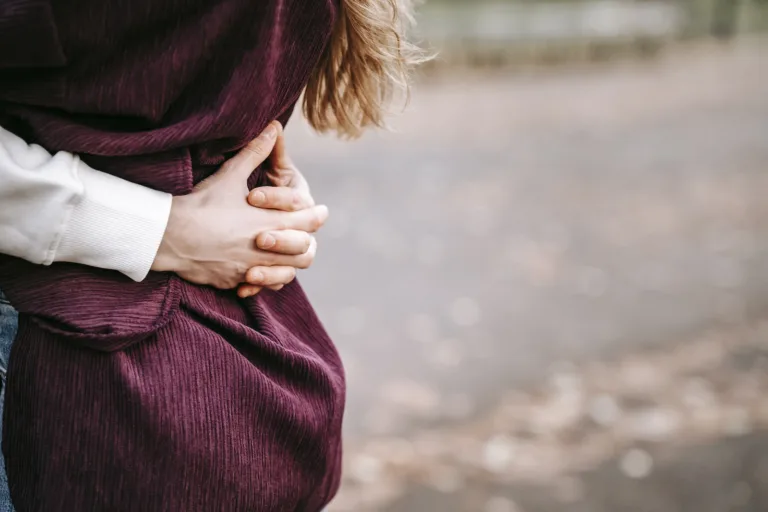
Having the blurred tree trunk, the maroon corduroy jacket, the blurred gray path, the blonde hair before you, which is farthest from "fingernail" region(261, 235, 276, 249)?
the blurred tree trunk

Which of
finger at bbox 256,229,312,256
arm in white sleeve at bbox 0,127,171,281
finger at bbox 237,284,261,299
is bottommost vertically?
finger at bbox 237,284,261,299

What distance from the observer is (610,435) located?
11.3 feet

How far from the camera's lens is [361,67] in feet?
4.69

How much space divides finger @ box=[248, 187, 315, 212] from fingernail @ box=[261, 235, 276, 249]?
0.06 m

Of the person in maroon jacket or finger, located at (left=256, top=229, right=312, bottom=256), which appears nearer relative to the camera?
the person in maroon jacket

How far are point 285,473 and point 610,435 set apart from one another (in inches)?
99.5

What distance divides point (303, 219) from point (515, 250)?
453cm

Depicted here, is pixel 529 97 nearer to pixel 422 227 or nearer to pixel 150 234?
pixel 422 227

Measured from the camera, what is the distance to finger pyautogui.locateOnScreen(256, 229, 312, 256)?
1.27 metres

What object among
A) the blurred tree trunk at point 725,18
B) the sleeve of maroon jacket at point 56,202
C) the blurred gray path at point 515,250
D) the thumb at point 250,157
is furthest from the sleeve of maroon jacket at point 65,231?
the blurred tree trunk at point 725,18

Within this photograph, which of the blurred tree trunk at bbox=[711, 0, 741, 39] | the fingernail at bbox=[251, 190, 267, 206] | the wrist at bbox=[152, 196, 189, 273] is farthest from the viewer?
the blurred tree trunk at bbox=[711, 0, 741, 39]

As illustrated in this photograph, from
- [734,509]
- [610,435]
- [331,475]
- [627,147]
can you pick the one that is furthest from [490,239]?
[331,475]

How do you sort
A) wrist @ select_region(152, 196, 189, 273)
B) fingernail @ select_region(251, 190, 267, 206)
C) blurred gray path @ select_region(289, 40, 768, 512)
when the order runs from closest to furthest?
wrist @ select_region(152, 196, 189, 273) < fingernail @ select_region(251, 190, 267, 206) < blurred gray path @ select_region(289, 40, 768, 512)

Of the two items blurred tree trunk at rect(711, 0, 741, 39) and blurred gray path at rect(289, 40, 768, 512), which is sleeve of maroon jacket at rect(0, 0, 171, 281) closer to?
blurred gray path at rect(289, 40, 768, 512)
